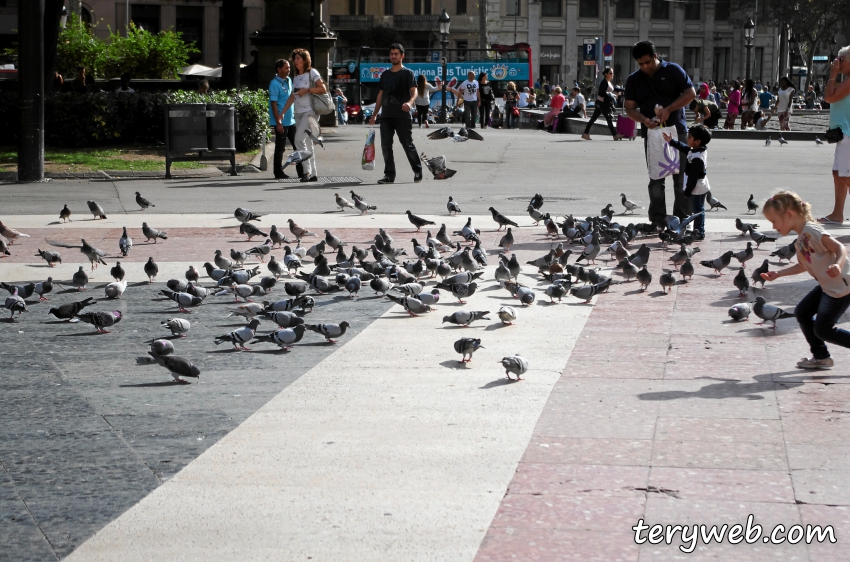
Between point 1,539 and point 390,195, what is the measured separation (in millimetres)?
12273

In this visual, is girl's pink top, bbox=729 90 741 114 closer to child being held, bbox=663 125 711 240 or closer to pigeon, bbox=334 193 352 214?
pigeon, bbox=334 193 352 214

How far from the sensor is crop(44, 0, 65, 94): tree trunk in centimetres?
2498

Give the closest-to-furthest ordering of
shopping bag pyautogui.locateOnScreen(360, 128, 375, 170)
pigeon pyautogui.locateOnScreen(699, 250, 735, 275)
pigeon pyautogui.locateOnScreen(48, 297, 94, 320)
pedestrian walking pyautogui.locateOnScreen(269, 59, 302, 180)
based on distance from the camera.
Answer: pigeon pyautogui.locateOnScreen(48, 297, 94, 320) < pigeon pyautogui.locateOnScreen(699, 250, 735, 275) < shopping bag pyautogui.locateOnScreen(360, 128, 375, 170) < pedestrian walking pyautogui.locateOnScreen(269, 59, 302, 180)

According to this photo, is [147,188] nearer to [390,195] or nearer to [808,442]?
[390,195]

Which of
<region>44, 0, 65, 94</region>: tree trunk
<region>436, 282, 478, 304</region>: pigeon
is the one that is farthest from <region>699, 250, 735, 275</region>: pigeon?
<region>44, 0, 65, 94</region>: tree trunk

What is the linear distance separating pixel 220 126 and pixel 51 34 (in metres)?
8.81

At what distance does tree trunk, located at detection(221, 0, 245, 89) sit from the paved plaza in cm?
1838

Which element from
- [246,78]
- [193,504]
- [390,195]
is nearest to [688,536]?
[193,504]

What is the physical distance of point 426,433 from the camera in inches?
209

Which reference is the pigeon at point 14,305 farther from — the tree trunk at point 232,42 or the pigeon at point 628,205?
the tree trunk at point 232,42

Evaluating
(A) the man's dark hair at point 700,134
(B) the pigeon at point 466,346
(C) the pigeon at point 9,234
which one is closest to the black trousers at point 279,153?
(C) the pigeon at point 9,234

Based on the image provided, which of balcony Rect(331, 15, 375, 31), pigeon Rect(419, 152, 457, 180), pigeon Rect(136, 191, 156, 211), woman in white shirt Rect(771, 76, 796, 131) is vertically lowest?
pigeon Rect(136, 191, 156, 211)

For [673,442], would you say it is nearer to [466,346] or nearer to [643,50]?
[466,346]

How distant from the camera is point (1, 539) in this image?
13.6ft
